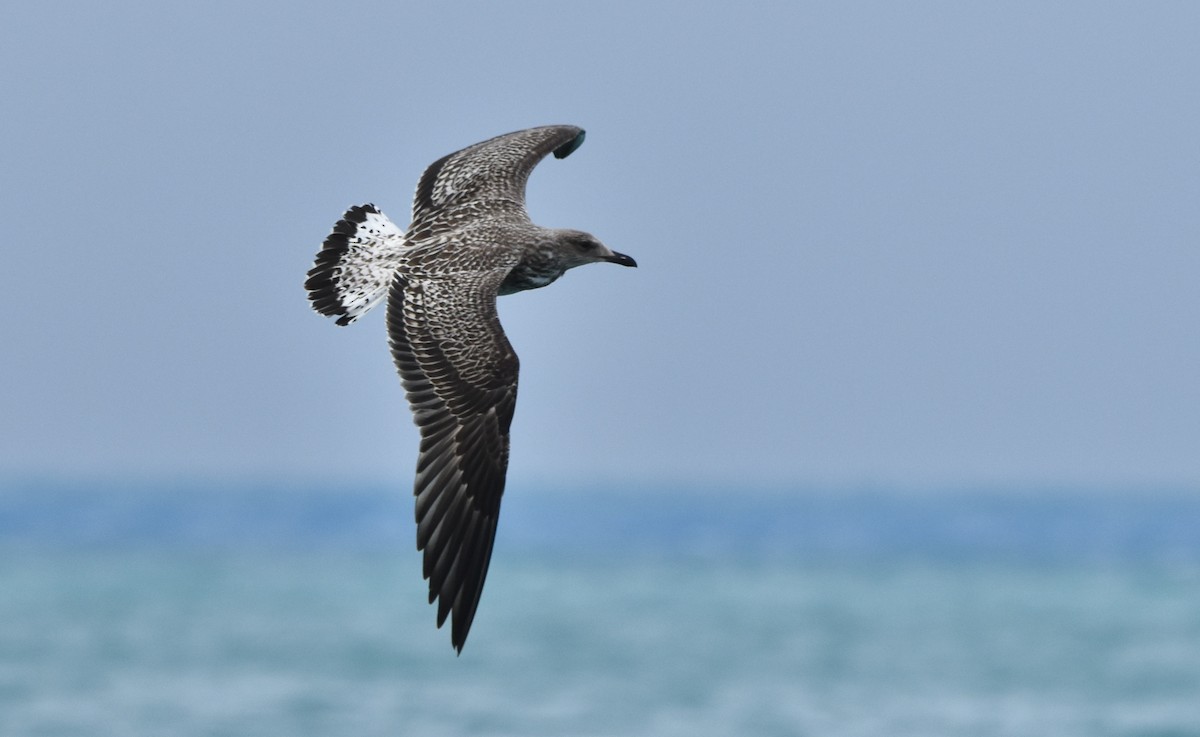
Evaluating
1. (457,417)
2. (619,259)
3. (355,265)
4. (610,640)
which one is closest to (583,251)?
(619,259)

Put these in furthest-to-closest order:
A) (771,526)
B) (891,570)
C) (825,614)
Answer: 1. (771,526)
2. (891,570)
3. (825,614)

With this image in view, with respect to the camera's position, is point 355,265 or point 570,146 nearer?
point 355,265

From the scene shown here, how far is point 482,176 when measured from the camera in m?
14.8

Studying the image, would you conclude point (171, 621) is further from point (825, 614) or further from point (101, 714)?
point (825, 614)

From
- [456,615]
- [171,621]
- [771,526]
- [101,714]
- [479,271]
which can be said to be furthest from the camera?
[771,526]

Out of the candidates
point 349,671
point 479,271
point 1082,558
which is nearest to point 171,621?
point 349,671

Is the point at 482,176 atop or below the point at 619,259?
atop

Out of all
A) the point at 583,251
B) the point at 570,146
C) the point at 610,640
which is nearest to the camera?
the point at 583,251

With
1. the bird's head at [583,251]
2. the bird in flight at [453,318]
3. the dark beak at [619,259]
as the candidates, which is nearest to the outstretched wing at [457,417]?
the bird in flight at [453,318]

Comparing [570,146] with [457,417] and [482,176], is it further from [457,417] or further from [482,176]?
[457,417]

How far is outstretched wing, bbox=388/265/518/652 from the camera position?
40.7 feet

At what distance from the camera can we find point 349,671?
36.2 m

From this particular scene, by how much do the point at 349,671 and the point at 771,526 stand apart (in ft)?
211

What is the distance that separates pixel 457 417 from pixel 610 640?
28.8 metres
